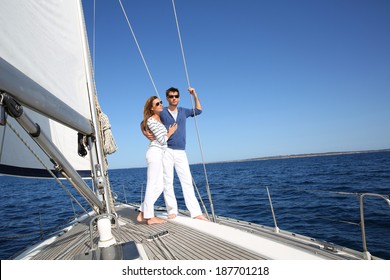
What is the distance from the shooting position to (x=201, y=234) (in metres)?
2.49

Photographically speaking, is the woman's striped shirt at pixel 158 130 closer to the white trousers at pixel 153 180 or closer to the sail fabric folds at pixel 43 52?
the white trousers at pixel 153 180

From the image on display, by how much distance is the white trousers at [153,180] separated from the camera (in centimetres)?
323

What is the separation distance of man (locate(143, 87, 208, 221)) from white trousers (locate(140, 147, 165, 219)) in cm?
17

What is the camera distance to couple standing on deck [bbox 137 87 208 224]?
3234 mm

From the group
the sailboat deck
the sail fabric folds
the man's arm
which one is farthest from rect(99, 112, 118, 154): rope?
the man's arm

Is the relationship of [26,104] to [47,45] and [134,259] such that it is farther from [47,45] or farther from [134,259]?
[47,45]

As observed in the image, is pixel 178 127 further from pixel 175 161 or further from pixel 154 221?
pixel 154 221

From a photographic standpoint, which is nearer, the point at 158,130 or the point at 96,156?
the point at 96,156

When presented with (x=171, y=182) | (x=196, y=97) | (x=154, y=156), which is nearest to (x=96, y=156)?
(x=154, y=156)

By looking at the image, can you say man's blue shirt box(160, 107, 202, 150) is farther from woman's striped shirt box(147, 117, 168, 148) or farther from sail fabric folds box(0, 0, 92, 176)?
sail fabric folds box(0, 0, 92, 176)

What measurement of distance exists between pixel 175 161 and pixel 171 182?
34 cm

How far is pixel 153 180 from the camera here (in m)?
3.26
